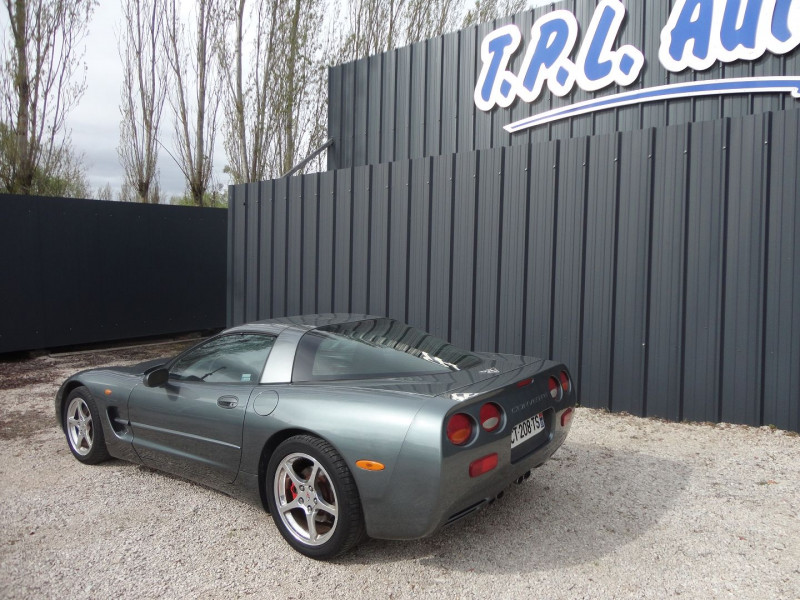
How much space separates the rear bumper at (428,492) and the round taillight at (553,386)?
635 millimetres

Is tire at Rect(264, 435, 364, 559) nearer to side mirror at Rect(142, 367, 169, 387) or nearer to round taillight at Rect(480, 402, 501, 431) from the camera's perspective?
round taillight at Rect(480, 402, 501, 431)

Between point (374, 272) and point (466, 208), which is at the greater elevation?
point (466, 208)

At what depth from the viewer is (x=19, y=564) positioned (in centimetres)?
313

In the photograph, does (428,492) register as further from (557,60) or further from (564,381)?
(557,60)

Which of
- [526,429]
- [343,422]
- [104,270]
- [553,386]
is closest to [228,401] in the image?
[343,422]

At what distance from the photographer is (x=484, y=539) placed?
3291 millimetres

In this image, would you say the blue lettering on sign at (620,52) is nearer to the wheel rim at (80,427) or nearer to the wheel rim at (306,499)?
the wheel rim at (306,499)

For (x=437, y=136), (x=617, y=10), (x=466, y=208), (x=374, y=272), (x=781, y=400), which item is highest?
(x=617, y=10)

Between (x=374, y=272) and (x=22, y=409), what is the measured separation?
4.33 m

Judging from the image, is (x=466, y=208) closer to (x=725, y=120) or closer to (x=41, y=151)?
(x=725, y=120)

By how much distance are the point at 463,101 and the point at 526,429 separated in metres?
6.90

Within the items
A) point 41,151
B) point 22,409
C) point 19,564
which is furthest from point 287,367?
point 41,151

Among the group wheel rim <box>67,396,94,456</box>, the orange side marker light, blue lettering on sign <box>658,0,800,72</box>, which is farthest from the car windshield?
blue lettering on sign <box>658,0,800,72</box>

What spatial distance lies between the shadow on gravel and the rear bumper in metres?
0.36
